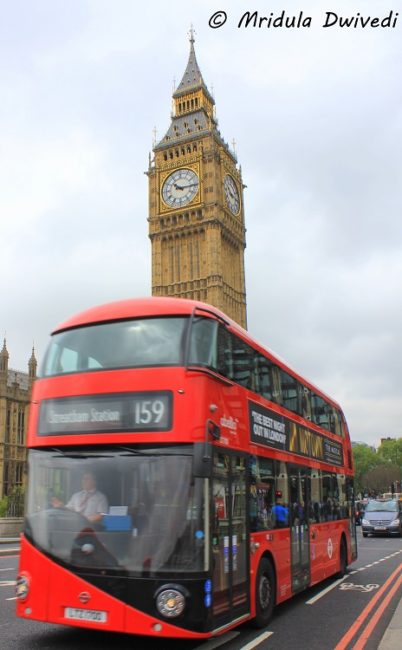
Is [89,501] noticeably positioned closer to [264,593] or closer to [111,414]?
[111,414]

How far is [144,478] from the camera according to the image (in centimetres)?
603

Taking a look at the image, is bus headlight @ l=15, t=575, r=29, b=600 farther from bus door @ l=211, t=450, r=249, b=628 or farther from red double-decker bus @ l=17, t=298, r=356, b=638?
bus door @ l=211, t=450, r=249, b=628

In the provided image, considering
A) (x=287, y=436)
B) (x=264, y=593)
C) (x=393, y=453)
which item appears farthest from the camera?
(x=393, y=453)

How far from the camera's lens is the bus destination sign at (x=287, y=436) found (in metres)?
8.05

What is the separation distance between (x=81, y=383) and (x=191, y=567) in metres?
2.21

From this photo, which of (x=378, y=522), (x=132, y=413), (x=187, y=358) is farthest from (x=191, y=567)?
(x=378, y=522)

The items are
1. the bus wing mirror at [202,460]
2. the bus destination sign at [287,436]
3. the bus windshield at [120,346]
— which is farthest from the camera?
the bus destination sign at [287,436]

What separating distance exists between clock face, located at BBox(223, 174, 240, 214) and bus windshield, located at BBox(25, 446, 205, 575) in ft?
223

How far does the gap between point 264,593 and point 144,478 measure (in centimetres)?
311

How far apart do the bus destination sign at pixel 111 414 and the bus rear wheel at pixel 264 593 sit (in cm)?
298

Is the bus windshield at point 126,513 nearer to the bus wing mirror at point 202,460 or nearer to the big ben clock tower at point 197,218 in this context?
the bus wing mirror at point 202,460

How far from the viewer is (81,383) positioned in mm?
6582

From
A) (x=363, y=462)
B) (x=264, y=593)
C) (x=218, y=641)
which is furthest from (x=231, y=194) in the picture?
(x=218, y=641)

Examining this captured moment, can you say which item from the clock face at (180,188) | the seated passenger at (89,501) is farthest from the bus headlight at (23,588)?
the clock face at (180,188)
